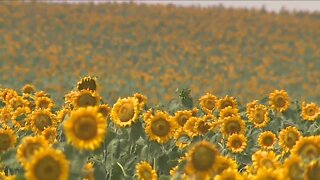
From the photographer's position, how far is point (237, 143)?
4742 mm

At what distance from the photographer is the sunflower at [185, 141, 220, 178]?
2928mm

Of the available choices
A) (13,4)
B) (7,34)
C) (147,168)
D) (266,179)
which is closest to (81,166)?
(266,179)

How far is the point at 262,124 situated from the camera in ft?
18.5

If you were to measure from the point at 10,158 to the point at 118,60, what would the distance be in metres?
23.5

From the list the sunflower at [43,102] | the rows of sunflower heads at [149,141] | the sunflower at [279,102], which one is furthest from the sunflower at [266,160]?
the sunflower at [279,102]

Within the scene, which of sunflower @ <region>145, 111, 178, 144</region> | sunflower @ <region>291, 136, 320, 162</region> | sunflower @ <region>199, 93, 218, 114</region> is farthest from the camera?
sunflower @ <region>199, 93, 218, 114</region>

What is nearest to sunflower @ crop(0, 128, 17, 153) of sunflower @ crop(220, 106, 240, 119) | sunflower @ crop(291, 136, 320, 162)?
sunflower @ crop(291, 136, 320, 162)

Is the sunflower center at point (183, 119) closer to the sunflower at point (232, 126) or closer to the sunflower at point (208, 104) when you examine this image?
the sunflower at point (232, 126)

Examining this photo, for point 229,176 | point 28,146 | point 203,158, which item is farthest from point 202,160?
point 28,146

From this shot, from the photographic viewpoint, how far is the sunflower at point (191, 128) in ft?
16.3

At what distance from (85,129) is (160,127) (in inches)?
63.4

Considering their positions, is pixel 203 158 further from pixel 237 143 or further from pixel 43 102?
pixel 43 102

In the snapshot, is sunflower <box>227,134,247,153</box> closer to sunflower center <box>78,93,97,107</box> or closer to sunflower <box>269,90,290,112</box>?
sunflower center <box>78,93,97,107</box>

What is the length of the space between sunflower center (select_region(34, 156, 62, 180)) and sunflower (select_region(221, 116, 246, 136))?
2.36 metres
